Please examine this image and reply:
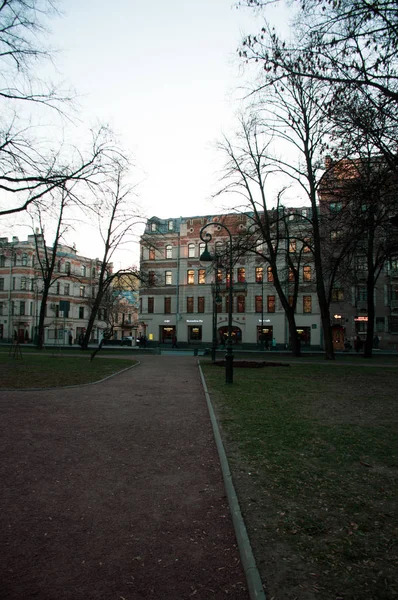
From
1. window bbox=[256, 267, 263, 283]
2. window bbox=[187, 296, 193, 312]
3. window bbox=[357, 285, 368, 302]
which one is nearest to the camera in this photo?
window bbox=[357, 285, 368, 302]

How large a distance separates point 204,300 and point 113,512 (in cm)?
4939

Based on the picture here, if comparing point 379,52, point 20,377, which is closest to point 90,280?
point 20,377

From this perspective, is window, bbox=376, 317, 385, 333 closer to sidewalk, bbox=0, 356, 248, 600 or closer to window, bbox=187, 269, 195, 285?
window, bbox=187, 269, 195, 285

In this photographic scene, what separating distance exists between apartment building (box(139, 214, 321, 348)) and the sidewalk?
42744 millimetres

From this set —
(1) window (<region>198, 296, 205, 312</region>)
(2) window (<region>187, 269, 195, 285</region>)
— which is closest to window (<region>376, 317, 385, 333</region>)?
(1) window (<region>198, 296, 205, 312</region>)

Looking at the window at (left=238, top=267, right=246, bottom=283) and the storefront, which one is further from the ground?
the window at (left=238, top=267, right=246, bottom=283)

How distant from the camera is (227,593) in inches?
112

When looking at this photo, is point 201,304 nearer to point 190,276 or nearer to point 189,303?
point 189,303

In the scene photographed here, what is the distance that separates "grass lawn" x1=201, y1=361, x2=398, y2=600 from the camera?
2961 mm

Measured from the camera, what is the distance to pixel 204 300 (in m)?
53.4

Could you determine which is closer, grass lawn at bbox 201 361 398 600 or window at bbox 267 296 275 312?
grass lawn at bbox 201 361 398 600

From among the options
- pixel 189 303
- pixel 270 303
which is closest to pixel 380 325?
pixel 270 303

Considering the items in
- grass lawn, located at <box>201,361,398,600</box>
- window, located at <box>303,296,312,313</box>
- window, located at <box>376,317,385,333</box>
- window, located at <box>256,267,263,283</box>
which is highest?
window, located at <box>256,267,263,283</box>

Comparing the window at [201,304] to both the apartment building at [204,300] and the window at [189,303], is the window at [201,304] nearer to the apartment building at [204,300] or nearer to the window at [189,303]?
the apartment building at [204,300]
